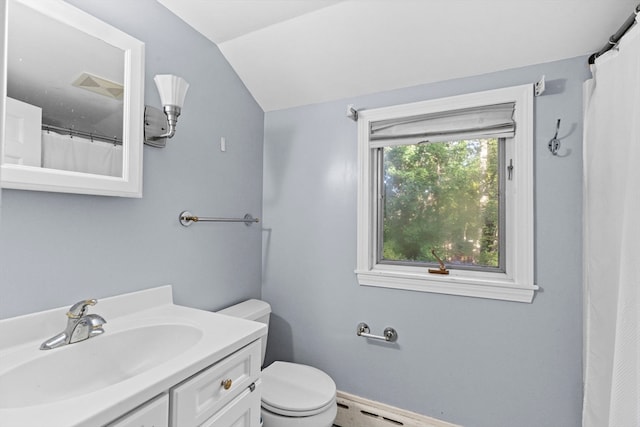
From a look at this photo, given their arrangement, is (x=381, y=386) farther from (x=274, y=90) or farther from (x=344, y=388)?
(x=274, y=90)

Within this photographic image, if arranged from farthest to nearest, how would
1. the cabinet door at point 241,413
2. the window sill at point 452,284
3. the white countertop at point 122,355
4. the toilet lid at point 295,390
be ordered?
the window sill at point 452,284 → the toilet lid at point 295,390 → the cabinet door at point 241,413 → the white countertop at point 122,355

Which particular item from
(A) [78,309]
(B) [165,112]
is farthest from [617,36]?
(A) [78,309]

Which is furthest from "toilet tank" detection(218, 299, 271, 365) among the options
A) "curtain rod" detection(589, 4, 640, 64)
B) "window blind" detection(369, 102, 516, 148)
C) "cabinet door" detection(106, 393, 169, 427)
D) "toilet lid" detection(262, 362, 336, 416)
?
"curtain rod" detection(589, 4, 640, 64)

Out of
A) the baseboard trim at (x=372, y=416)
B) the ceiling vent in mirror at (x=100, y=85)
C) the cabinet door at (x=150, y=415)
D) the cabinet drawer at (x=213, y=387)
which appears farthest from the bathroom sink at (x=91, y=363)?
the baseboard trim at (x=372, y=416)

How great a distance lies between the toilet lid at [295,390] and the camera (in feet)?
4.71

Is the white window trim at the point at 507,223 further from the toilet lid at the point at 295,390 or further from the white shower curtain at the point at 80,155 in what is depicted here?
the white shower curtain at the point at 80,155

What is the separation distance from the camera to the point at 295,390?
1551mm

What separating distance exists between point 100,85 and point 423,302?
1.70 meters

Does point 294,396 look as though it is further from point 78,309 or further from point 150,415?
point 78,309

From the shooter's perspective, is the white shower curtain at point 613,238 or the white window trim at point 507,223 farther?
the white window trim at point 507,223

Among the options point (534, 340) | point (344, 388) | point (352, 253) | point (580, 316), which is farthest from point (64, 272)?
point (580, 316)

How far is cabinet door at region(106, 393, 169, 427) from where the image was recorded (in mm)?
785

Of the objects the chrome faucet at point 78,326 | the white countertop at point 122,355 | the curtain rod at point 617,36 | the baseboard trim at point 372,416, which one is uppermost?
the curtain rod at point 617,36

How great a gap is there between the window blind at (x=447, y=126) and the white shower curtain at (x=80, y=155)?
4.05 feet
